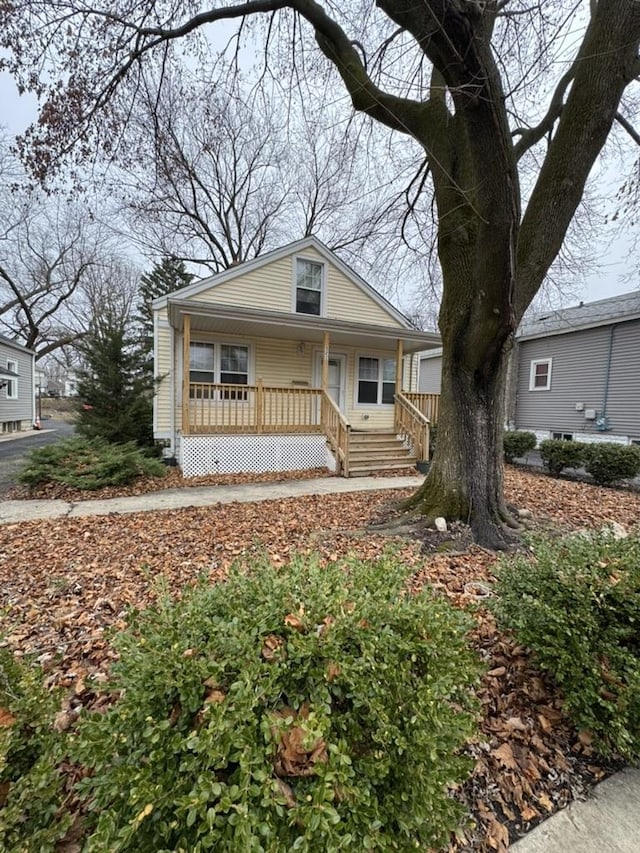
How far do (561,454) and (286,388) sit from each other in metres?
6.24

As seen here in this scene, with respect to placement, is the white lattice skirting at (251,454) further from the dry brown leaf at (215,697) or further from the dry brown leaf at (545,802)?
the dry brown leaf at (545,802)

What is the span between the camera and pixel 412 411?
969 centimetres

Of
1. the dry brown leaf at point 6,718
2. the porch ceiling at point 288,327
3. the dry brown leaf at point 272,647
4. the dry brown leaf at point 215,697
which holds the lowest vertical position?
the dry brown leaf at point 6,718

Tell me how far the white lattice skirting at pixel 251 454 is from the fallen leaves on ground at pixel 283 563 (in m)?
2.65

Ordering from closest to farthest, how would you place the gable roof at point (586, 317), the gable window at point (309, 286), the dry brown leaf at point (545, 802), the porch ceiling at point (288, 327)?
the dry brown leaf at point (545, 802)
the porch ceiling at point (288, 327)
the gable window at point (309, 286)
the gable roof at point (586, 317)

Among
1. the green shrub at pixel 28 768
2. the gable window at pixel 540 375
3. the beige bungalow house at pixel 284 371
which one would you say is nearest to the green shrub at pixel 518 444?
the beige bungalow house at pixel 284 371

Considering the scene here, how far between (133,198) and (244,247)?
19.9 ft

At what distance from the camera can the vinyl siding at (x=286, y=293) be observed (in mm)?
9859

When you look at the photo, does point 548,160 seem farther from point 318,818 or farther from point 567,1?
point 318,818

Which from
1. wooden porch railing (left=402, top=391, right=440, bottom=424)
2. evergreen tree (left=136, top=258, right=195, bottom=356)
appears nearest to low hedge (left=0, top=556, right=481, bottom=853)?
wooden porch railing (left=402, top=391, right=440, bottom=424)

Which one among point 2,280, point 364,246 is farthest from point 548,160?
point 2,280

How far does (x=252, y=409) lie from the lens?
9.73 m

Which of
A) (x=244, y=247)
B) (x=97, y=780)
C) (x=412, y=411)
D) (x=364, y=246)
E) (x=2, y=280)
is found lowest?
(x=97, y=780)

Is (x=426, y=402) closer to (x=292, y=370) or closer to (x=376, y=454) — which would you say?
(x=376, y=454)
